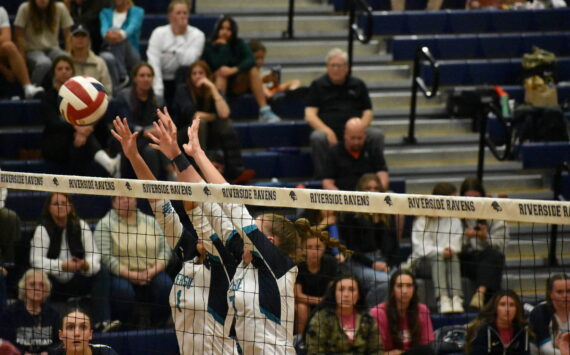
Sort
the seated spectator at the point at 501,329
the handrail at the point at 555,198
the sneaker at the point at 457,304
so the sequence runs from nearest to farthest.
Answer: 1. the seated spectator at the point at 501,329
2. the sneaker at the point at 457,304
3. the handrail at the point at 555,198

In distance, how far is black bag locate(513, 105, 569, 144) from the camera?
38.3 ft

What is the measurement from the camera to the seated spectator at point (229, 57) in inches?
441

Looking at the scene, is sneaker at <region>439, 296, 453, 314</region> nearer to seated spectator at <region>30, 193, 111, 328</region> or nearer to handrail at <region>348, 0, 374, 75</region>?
seated spectator at <region>30, 193, 111, 328</region>

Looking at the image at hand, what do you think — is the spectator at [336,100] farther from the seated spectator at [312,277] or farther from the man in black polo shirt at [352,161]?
the seated spectator at [312,277]

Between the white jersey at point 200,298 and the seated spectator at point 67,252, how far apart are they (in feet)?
7.91

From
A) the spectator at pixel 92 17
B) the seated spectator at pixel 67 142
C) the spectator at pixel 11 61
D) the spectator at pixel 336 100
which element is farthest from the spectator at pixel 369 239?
the spectator at pixel 92 17

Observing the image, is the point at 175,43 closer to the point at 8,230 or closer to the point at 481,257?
the point at 8,230

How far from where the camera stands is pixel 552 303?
812cm

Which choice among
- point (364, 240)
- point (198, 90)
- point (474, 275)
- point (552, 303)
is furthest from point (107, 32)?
point (552, 303)

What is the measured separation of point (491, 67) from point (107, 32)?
4580 millimetres

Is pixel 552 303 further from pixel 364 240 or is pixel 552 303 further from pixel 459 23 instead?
pixel 459 23

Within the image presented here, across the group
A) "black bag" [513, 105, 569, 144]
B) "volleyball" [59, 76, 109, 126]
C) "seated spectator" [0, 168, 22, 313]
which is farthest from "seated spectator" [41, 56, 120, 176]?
"black bag" [513, 105, 569, 144]

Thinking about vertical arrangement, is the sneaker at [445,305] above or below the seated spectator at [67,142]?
below

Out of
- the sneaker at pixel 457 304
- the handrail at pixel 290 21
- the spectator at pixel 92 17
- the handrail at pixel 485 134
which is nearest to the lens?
the sneaker at pixel 457 304
